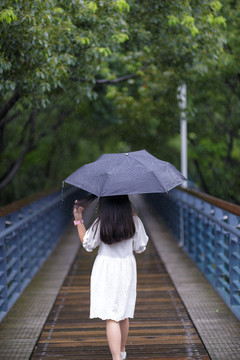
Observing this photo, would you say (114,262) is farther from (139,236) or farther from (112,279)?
(139,236)

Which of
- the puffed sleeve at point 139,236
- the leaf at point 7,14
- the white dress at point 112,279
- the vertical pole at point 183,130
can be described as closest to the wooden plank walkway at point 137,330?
the white dress at point 112,279

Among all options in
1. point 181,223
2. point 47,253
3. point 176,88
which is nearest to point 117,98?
point 176,88

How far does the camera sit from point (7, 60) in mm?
7215

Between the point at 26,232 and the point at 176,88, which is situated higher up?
the point at 176,88

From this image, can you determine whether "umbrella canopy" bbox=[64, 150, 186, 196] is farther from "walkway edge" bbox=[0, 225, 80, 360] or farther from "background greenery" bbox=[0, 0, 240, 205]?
"walkway edge" bbox=[0, 225, 80, 360]

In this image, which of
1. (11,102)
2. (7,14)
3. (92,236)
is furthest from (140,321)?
(11,102)

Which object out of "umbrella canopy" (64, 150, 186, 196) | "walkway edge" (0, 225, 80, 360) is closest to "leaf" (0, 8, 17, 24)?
"umbrella canopy" (64, 150, 186, 196)

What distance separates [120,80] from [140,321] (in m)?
6.74

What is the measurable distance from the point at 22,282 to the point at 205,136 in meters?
12.4

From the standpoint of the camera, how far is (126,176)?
4.33 m

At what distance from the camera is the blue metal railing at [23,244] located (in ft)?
21.7

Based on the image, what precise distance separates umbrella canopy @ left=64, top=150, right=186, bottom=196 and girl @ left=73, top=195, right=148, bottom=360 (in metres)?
0.20

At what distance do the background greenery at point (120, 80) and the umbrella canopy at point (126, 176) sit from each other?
1.34 m

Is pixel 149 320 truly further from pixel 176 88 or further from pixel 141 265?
pixel 176 88
